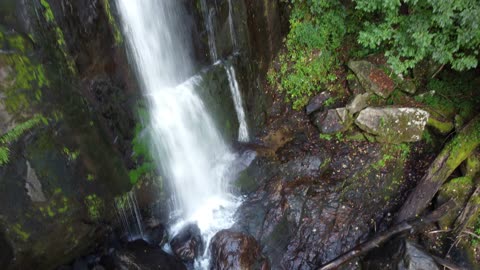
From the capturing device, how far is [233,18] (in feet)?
23.9

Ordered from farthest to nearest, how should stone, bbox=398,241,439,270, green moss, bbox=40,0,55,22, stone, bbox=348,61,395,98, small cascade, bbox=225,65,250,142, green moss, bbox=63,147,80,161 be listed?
stone, bbox=348,61,395,98, small cascade, bbox=225,65,250,142, stone, bbox=398,241,439,270, green moss, bbox=63,147,80,161, green moss, bbox=40,0,55,22

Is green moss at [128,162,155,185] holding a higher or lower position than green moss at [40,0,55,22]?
lower

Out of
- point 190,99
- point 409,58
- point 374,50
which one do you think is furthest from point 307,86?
point 190,99

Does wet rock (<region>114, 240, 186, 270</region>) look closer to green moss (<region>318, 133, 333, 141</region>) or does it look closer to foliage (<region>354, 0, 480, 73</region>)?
green moss (<region>318, 133, 333, 141</region>)

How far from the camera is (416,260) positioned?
205 inches

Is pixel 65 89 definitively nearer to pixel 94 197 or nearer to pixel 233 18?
pixel 94 197

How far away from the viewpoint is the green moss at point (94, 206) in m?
4.81

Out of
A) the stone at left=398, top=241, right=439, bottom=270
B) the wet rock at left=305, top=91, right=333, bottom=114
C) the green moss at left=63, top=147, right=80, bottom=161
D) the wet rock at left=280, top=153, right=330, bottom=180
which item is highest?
the wet rock at left=305, top=91, right=333, bottom=114

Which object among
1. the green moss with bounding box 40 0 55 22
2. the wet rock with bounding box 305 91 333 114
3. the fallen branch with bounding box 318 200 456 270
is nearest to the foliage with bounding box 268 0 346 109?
the wet rock with bounding box 305 91 333 114

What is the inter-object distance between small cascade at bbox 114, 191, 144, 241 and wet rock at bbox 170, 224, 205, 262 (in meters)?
0.64

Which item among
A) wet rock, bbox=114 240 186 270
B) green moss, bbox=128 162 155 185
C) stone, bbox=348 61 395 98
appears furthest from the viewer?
stone, bbox=348 61 395 98

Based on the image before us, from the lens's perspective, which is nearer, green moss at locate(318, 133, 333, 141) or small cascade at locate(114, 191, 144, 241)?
small cascade at locate(114, 191, 144, 241)

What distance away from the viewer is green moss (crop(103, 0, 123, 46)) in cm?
482

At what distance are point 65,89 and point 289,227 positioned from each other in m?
4.51
